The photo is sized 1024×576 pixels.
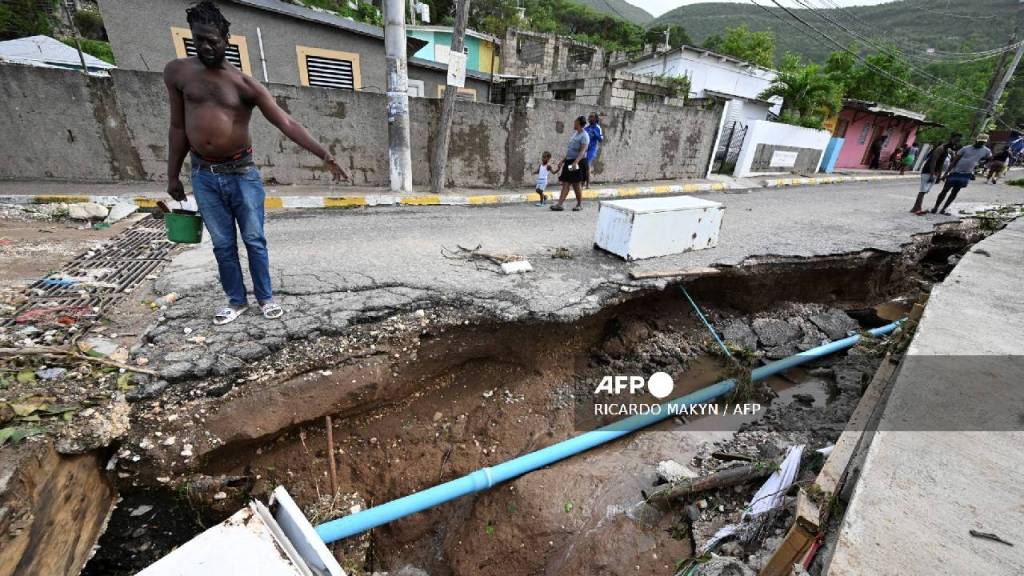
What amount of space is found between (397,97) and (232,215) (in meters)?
Answer: 5.46

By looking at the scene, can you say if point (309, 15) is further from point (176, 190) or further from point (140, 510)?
point (140, 510)

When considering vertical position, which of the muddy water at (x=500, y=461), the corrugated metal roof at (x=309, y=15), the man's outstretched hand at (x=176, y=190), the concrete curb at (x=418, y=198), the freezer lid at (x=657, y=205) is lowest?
the muddy water at (x=500, y=461)

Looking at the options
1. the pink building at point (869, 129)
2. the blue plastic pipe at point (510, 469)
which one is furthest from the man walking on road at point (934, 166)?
the pink building at point (869, 129)

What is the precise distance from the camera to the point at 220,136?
2.30 meters

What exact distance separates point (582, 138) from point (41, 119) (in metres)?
8.37

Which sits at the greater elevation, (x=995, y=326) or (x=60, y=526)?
(x=995, y=326)

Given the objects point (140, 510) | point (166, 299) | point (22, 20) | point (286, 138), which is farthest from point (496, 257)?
point (22, 20)

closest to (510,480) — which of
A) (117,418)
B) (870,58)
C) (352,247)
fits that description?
(117,418)

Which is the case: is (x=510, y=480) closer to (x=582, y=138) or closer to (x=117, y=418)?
(x=117, y=418)

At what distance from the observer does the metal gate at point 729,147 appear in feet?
46.1

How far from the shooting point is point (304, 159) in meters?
7.71

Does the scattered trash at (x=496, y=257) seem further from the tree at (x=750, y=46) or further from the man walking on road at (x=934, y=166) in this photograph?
the tree at (x=750, y=46)

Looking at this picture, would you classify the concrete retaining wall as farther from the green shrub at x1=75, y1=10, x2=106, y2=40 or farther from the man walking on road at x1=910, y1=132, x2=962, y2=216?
the green shrub at x1=75, y1=10, x2=106, y2=40

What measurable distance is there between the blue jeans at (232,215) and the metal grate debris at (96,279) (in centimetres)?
100
